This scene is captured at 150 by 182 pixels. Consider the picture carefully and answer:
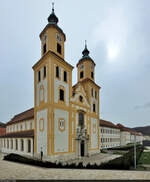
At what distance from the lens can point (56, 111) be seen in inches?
736

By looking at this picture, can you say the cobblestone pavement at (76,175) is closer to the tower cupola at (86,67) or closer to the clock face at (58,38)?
the clock face at (58,38)

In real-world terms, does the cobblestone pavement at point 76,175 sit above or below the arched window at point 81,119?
below

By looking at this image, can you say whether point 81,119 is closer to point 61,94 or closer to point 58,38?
point 61,94

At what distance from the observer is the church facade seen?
18.2 m

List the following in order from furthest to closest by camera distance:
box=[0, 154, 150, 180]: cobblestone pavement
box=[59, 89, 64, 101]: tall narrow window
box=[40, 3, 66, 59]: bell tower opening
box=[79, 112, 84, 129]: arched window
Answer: box=[79, 112, 84, 129]: arched window < box=[40, 3, 66, 59]: bell tower opening < box=[59, 89, 64, 101]: tall narrow window < box=[0, 154, 150, 180]: cobblestone pavement

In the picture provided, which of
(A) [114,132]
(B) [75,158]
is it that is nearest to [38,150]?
(B) [75,158]

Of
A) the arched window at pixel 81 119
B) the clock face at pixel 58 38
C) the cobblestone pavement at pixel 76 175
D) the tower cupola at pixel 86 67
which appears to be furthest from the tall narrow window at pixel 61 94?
the cobblestone pavement at pixel 76 175

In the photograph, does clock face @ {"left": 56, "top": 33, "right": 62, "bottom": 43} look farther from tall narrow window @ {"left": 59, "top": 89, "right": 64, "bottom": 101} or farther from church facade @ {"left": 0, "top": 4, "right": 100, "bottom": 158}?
tall narrow window @ {"left": 59, "top": 89, "right": 64, "bottom": 101}

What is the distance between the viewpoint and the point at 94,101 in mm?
29000

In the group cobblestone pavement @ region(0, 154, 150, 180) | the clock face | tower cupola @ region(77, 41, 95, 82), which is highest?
the clock face

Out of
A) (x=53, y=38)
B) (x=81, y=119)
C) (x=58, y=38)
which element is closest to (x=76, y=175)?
(x=81, y=119)

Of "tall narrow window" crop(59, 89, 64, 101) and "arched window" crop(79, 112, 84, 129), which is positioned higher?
"tall narrow window" crop(59, 89, 64, 101)

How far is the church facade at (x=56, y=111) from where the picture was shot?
18.2 metres

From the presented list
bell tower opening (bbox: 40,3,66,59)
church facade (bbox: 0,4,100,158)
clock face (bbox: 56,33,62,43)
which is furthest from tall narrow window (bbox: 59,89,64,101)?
clock face (bbox: 56,33,62,43)
